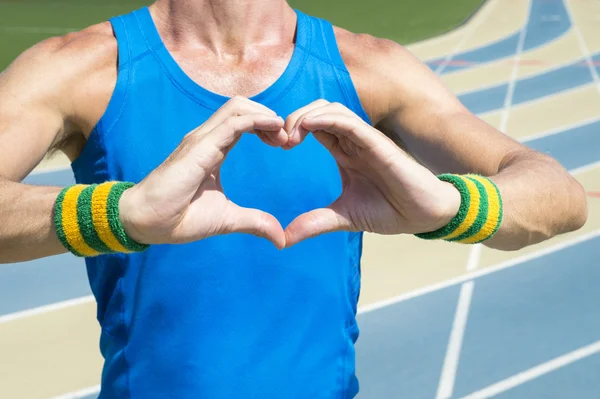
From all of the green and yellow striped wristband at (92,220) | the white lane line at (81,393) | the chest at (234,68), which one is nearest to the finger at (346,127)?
the green and yellow striped wristband at (92,220)

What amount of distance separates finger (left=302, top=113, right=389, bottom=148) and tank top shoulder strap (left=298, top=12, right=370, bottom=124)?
623mm

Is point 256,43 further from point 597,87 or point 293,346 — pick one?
point 597,87

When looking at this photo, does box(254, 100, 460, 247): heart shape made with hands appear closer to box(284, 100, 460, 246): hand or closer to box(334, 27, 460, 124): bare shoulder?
box(284, 100, 460, 246): hand

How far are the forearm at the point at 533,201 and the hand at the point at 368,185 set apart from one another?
0.74 feet

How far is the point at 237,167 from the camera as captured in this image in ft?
7.17

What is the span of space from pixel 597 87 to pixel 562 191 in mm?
9728

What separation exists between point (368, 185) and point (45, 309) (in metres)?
3.88

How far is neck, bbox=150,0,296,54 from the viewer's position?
2.23m

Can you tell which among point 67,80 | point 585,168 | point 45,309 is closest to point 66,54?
point 67,80

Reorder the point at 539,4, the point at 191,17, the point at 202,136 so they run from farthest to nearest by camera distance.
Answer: the point at 539,4, the point at 191,17, the point at 202,136

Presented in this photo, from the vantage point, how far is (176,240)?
1.66m

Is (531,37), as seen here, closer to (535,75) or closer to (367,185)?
(535,75)

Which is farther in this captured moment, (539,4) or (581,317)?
(539,4)

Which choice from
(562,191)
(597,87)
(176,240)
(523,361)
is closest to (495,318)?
(523,361)
